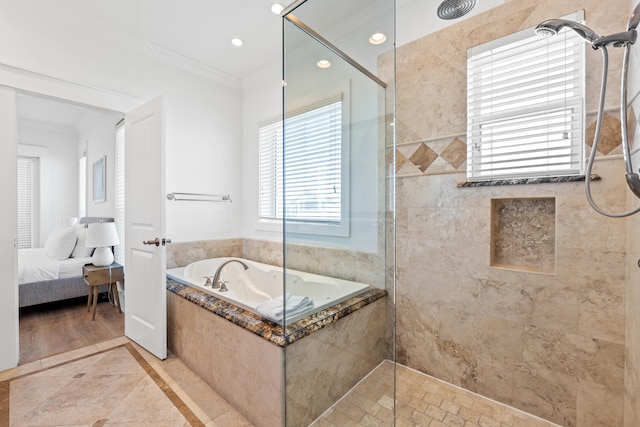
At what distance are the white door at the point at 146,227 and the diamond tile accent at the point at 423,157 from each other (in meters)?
1.87

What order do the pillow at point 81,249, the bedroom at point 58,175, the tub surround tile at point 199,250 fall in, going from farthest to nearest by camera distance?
1. the pillow at point 81,249
2. the bedroom at point 58,175
3. the tub surround tile at point 199,250

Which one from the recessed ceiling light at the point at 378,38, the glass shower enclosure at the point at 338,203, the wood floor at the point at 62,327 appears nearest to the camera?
the glass shower enclosure at the point at 338,203

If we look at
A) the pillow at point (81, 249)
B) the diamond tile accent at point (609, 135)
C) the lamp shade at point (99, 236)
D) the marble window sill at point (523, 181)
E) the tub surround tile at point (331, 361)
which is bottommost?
the tub surround tile at point (331, 361)

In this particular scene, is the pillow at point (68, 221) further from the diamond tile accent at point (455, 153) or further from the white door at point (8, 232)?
the diamond tile accent at point (455, 153)

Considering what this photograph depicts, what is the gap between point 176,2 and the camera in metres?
2.15

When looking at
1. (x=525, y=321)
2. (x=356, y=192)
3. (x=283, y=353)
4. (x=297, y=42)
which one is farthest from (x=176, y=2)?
(x=525, y=321)

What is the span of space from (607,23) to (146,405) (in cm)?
316

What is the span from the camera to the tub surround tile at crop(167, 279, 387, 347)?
1.40m

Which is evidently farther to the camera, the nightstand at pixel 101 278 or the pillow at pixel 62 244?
the pillow at pixel 62 244

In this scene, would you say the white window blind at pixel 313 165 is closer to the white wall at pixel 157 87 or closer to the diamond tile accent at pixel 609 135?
the diamond tile accent at pixel 609 135

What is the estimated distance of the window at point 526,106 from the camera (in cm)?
147

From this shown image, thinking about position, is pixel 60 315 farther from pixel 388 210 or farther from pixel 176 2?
pixel 388 210

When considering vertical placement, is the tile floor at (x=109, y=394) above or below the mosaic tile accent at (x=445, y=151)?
below

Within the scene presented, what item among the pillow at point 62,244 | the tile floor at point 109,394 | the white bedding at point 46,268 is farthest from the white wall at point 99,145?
the tile floor at point 109,394
